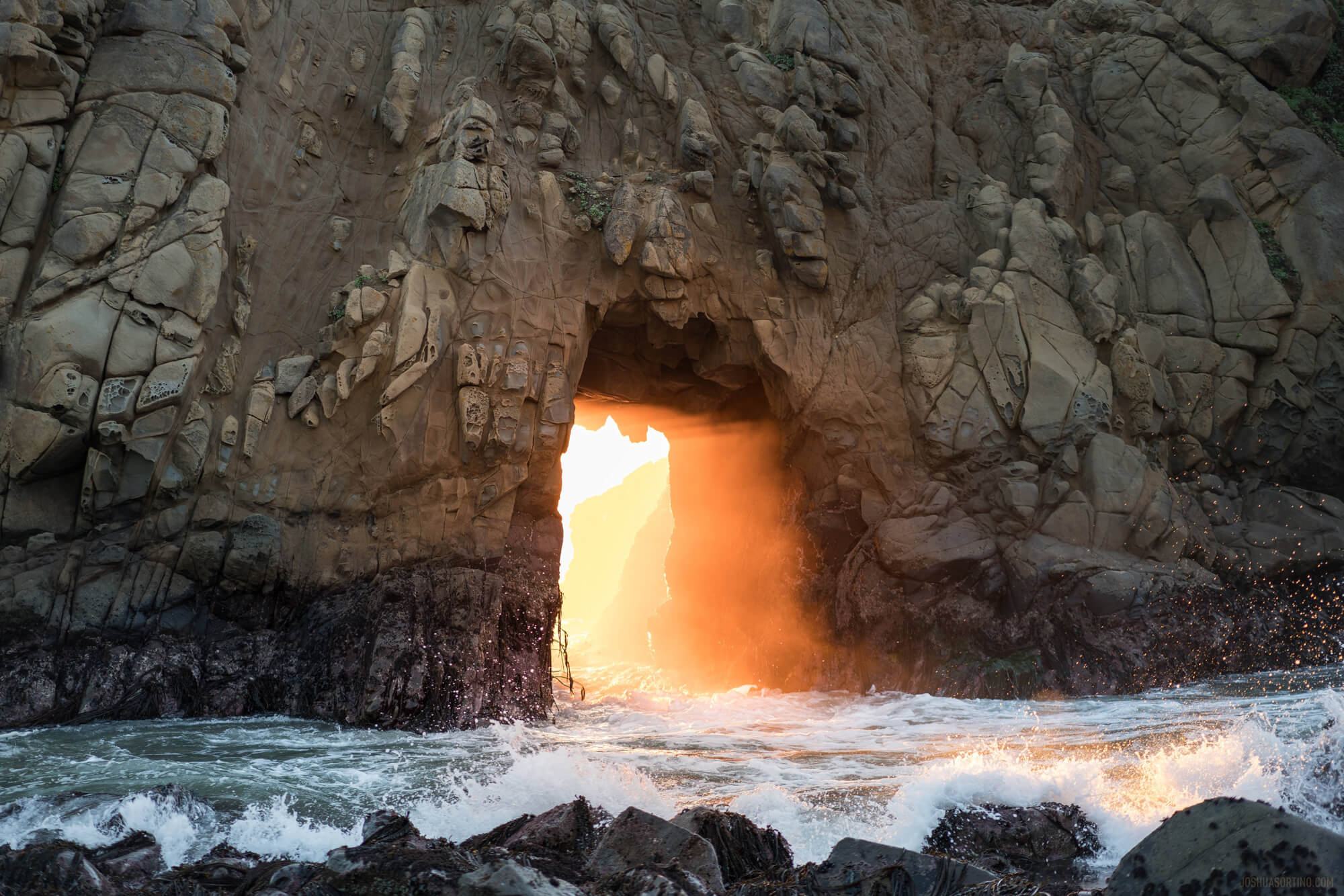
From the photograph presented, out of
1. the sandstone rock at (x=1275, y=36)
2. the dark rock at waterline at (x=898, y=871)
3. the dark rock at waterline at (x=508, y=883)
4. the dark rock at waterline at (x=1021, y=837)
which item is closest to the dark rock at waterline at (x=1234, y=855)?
the dark rock at waterline at (x=898, y=871)

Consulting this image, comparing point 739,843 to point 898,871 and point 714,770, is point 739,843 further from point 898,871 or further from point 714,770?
point 714,770

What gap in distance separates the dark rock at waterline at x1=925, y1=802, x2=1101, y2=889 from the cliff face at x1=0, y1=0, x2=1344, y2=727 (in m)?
8.30

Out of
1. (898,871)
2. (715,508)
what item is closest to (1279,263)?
(715,508)

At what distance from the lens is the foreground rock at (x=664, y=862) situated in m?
4.51

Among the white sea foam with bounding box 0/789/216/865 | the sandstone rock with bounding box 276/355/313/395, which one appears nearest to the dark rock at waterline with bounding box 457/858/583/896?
the white sea foam with bounding box 0/789/216/865

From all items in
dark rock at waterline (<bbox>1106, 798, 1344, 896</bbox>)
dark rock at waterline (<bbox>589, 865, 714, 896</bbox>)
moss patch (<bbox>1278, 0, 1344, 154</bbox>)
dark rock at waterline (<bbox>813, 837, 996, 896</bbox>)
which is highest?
moss patch (<bbox>1278, 0, 1344, 154</bbox>)

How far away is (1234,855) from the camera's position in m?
4.46

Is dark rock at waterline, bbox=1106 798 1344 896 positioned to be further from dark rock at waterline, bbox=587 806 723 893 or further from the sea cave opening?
the sea cave opening

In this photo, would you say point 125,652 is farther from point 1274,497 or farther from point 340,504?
point 1274,497

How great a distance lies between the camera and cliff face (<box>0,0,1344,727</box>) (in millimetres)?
13594

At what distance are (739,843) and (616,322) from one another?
12.8 m

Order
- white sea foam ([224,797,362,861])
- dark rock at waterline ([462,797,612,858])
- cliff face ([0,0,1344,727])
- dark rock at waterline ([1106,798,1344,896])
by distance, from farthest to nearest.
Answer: cliff face ([0,0,1344,727]) → dark rock at waterline ([462,797,612,858]) → white sea foam ([224,797,362,861]) → dark rock at waterline ([1106,798,1344,896])

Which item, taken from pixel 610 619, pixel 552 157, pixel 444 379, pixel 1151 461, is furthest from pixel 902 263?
pixel 610 619

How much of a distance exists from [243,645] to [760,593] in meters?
10.9
